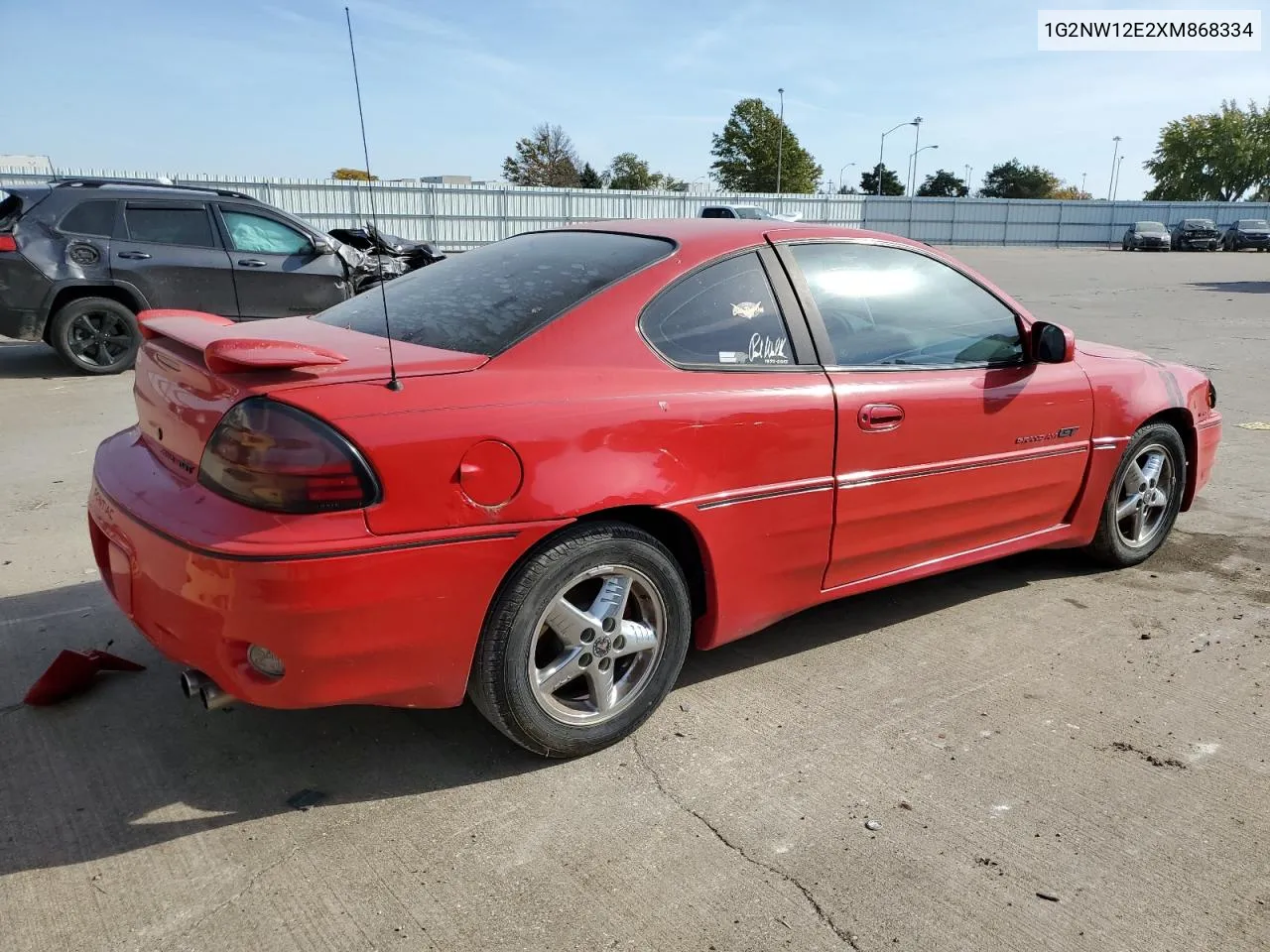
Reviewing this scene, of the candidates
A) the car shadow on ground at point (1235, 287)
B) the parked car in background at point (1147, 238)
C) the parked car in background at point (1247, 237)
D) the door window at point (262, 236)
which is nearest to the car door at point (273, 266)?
the door window at point (262, 236)

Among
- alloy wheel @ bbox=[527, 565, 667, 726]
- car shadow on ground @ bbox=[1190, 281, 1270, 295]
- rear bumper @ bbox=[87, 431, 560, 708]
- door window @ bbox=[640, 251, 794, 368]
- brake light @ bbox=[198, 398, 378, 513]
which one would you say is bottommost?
car shadow on ground @ bbox=[1190, 281, 1270, 295]

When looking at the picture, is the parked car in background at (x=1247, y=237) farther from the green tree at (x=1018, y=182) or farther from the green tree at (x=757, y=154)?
the green tree at (x=1018, y=182)

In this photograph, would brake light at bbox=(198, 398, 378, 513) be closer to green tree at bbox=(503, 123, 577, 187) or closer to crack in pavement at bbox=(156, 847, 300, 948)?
crack in pavement at bbox=(156, 847, 300, 948)

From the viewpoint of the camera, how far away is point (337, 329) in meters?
3.21

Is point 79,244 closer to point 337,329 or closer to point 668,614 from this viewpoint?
point 337,329

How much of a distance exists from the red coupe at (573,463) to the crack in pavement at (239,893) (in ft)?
1.31

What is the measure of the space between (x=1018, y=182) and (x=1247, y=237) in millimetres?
71657

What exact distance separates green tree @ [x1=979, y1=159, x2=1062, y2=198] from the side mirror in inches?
4569

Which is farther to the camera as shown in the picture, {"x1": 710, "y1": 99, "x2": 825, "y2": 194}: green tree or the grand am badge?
{"x1": 710, "y1": 99, "x2": 825, "y2": 194}: green tree

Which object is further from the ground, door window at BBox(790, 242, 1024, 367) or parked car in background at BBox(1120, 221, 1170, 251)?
door window at BBox(790, 242, 1024, 367)

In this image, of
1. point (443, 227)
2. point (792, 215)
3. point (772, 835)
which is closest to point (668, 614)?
point (772, 835)

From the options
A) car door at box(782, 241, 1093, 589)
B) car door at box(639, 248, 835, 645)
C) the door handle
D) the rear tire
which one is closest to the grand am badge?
car door at box(782, 241, 1093, 589)

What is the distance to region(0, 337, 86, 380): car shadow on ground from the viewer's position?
367 inches

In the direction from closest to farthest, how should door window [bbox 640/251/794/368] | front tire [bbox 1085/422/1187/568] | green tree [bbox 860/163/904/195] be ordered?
door window [bbox 640/251/794/368]
front tire [bbox 1085/422/1187/568]
green tree [bbox 860/163/904/195]
